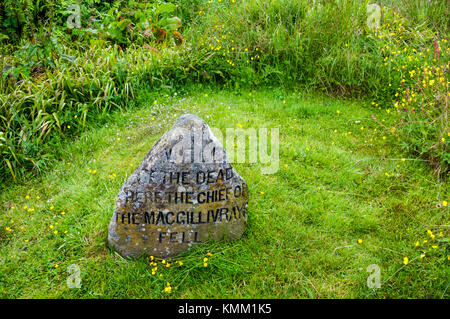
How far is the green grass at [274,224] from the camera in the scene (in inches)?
115

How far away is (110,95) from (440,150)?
440cm

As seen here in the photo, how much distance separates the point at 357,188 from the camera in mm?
3918

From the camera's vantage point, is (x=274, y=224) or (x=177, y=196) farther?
(x=274, y=224)

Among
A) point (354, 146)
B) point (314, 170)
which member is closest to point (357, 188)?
point (314, 170)

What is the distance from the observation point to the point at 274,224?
3.42 meters

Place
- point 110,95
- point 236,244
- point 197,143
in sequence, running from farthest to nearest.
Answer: point 110,95
point 236,244
point 197,143

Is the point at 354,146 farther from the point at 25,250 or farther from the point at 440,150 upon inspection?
the point at 25,250

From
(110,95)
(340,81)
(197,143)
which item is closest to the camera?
(197,143)

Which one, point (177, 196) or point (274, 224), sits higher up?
point (177, 196)

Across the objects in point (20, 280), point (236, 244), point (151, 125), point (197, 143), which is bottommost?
point (20, 280)

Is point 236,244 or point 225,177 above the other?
point 225,177

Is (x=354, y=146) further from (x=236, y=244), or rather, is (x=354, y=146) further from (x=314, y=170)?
(x=236, y=244)

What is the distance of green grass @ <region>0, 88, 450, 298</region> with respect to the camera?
2910 mm

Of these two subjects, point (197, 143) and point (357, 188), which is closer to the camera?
point (197, 143)
